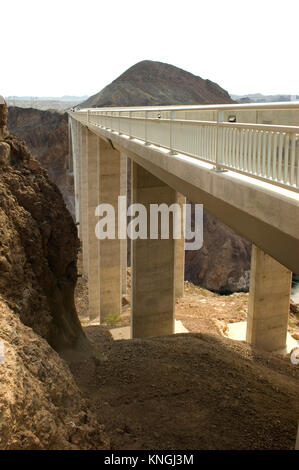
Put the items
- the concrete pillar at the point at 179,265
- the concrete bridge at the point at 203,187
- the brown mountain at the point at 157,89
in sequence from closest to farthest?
the concrete bridge at the point at 203,187, the concrete pillar at the point at 179,265, the brown mountain at the point at 157,89

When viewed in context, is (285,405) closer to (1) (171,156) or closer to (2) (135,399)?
(2) (135,399)

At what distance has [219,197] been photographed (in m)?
4.91

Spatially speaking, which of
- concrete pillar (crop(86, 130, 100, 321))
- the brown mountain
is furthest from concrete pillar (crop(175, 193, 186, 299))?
the brown mountain

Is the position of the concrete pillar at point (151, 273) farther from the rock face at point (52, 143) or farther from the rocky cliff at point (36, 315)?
the rock face at point (52, 143)

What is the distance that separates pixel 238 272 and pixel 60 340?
111 feet

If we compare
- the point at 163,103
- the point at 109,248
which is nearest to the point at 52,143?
the point at 163,103

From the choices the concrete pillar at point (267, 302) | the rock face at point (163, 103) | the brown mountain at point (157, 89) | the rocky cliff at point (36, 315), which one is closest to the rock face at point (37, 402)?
the rocky cliff at point (36, 315)

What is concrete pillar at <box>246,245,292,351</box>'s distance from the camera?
14804 millimetres

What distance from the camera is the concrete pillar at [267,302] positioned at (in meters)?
14.8

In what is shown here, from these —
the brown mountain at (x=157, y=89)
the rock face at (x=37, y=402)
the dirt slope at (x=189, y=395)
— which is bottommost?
the dirt slope at (x=189, y=395)

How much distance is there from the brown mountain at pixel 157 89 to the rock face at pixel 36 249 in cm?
5963

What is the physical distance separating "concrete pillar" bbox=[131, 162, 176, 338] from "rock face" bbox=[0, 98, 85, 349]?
416cm

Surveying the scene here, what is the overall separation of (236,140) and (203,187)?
859mm

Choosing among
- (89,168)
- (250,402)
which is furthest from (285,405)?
(89,168)
